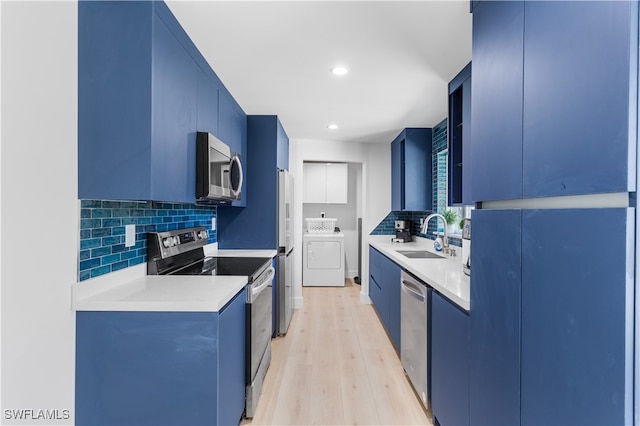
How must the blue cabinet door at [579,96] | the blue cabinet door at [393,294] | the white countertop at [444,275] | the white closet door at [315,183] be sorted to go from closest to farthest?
the blue cabinet door at [579,96] → the white countertop at [444,275] → the blue cabinet door at [393,294] → the white closet door at [315,183]

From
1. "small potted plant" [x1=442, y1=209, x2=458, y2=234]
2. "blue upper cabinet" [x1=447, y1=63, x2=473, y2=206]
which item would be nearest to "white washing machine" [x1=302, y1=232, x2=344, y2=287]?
"small potted plant" [x1=442, y1=209, x2=458, y2=234]

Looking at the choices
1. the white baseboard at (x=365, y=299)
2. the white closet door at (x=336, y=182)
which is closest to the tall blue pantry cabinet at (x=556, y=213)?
the white baseboard at (x=365, y=299)

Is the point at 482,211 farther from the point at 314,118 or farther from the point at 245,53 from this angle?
the point at 314,118

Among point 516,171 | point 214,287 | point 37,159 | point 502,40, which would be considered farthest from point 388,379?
point 37,159

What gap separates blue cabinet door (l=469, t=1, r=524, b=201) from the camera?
1.05 metres

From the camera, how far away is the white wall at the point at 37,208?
1175mm

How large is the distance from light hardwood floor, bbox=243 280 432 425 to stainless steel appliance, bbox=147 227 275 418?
0.20 metres

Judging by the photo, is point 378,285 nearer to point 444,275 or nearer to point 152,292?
point 444,275

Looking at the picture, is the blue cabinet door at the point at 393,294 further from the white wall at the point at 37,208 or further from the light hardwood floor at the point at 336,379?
the white wall at the point at 37,208

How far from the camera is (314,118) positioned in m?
3.27

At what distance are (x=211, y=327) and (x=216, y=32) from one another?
152 centimetres

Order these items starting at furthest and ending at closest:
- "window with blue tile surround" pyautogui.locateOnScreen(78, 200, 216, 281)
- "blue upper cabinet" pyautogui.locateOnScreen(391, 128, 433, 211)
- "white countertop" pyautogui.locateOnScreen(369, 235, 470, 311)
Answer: "blue upper cabinet" pyautogui.locateOnScreen(391, 128, 433, 211) → "white countertop" pyautogui.locateOnScreen(369, 235, 470, 311) → "window with blue tile surround" pyautogui.locateOnScreen(78, 200, 216, 281)

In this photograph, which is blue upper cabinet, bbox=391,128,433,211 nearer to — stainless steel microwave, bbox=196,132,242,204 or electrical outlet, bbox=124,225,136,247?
stainless steel microwave, bbox=196,132,242,204

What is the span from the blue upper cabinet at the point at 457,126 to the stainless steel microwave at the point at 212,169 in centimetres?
156
